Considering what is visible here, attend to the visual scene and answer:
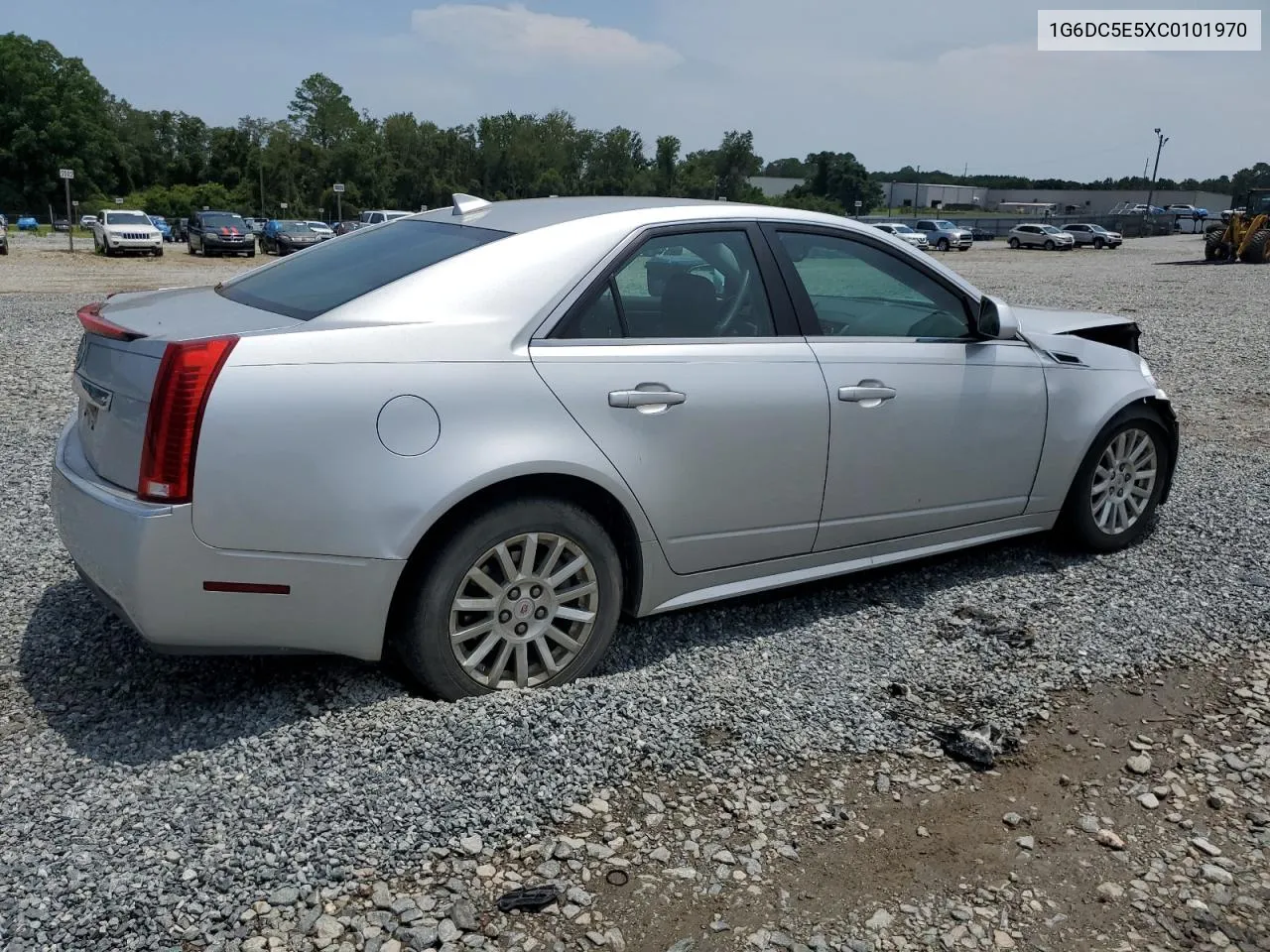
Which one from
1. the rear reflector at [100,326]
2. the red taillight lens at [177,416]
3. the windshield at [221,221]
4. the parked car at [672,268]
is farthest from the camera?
the windshield at [221,221]

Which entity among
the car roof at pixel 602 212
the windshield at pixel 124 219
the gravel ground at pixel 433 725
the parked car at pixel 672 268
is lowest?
the gravel ground at pixel 433 725

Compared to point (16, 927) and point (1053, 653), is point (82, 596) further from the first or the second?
point (1053, 653)

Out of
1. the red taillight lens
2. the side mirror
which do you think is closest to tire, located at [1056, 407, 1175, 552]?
the side mirror

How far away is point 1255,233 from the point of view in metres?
37.9

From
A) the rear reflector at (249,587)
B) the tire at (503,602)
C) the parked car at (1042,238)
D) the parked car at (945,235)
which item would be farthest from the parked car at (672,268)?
the parked car at (1042,238)

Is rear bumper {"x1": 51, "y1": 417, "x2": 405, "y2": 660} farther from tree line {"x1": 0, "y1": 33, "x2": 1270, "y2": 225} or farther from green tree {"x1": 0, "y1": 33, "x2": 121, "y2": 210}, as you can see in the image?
green tree {"x1": 0, "y1": 33, "x2": 121, "y2": 210}

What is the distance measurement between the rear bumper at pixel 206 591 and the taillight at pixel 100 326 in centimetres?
44

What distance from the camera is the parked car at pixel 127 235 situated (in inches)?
1464

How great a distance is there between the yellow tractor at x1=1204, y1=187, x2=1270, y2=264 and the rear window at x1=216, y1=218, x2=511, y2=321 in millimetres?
41127

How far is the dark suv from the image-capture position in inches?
1551

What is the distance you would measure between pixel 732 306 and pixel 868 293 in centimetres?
79

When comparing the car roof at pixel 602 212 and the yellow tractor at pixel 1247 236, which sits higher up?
the yellow tractor at pixel 1247 236

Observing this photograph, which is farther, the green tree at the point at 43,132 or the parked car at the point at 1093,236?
the green tree at the point at 43,132

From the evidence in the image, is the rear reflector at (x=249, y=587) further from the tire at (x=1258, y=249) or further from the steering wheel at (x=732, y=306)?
the tire at (x=1258, y=249)
